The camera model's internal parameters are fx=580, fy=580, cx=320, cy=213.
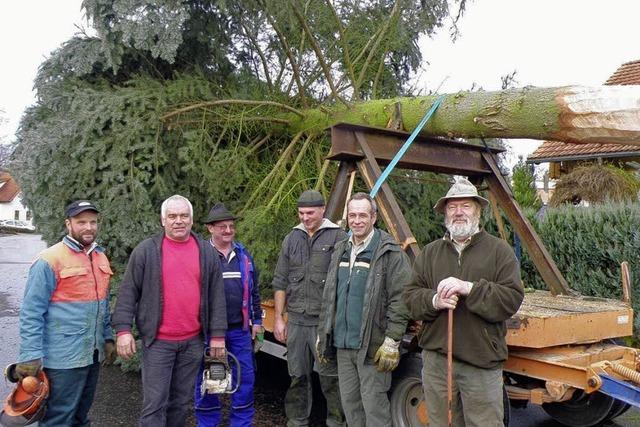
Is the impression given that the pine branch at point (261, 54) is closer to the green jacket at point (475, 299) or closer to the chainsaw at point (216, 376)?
the chainsaw at point (216, 376)

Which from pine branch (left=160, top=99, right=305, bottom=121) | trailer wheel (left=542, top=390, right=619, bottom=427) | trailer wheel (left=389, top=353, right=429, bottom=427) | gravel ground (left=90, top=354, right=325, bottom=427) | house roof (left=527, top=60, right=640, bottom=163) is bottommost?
gravel ground (left=90, top=354, right=325, bottom=427)

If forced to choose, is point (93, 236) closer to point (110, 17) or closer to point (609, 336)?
point (110, 17)

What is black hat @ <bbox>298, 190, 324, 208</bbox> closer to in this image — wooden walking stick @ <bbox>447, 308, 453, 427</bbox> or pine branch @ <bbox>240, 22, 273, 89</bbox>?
wooden walking stick @ <bbox>447, 308, 453, 427</bbox>

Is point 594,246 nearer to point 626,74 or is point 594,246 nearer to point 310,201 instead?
point 310,201

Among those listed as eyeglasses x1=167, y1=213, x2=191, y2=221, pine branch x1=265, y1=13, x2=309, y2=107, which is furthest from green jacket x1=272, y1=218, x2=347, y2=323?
pine branch x1=265, y1=13, x2=309, y2=107

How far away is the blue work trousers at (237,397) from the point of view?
4449mm

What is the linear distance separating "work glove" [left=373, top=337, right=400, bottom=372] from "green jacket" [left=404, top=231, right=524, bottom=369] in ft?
0.93

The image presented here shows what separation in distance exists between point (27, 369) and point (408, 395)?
98.8 inches

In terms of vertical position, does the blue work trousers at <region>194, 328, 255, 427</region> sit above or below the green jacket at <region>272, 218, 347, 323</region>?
below

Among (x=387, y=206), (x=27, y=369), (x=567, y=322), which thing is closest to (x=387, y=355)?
(x=567, y=322)

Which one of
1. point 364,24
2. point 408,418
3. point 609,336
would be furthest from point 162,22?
point 609,336

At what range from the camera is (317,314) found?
14.1 ft

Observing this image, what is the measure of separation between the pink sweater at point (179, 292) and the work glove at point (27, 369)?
73 cm

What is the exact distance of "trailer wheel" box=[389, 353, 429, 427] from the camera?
4.08 m
